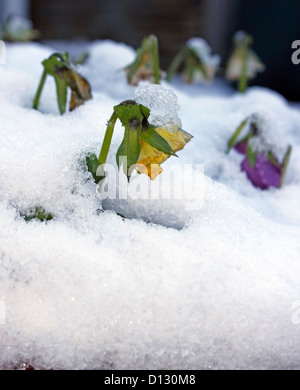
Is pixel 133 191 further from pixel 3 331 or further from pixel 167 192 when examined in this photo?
pixel 3 331

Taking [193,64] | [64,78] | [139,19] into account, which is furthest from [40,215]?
[139,19]

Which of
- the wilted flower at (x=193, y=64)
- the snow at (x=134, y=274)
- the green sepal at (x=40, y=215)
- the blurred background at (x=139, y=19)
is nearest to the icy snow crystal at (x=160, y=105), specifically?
the snow at (x=134, y=274)

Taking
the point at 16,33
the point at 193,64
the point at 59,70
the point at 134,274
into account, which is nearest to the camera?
the point at 134,274

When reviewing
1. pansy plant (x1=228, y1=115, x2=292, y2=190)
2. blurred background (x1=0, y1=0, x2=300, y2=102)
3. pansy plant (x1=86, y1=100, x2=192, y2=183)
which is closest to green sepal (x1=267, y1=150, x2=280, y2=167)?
pansy plant (x1=228, y1=115, x2=292, y2=190)

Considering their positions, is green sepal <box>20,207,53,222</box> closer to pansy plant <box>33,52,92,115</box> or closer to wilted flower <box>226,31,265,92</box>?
A: pansy plant <box>33,52,92,115</box>

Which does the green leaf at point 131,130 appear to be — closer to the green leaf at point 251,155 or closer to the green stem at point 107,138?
the green stem at point 107,138

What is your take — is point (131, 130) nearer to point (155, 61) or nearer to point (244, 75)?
point (155, 61)
